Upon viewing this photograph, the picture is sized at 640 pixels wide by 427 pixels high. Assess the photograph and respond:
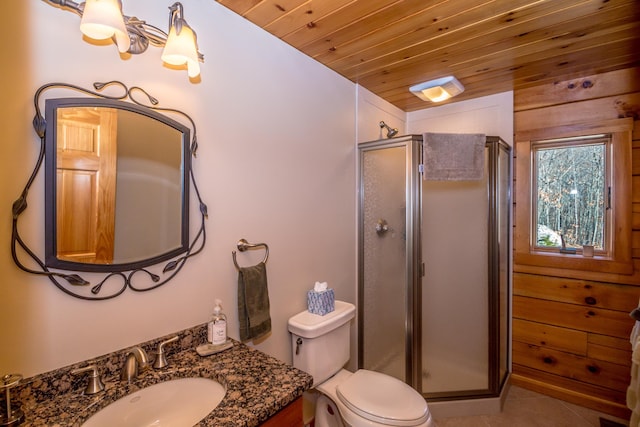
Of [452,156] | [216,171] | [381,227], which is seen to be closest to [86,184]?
[216,171]

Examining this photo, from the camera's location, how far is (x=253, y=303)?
1469mm

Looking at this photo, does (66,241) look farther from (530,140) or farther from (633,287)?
(633,287)

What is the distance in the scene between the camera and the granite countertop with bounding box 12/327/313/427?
87cm

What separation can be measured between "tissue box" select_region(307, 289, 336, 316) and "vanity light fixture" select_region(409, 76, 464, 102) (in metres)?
1.61

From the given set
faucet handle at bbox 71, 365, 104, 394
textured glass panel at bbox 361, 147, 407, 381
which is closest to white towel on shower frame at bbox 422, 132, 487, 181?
textured glass panel at bbox 361, 147, 407, 381

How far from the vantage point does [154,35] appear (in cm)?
117

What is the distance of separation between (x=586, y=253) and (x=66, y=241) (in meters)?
2.94

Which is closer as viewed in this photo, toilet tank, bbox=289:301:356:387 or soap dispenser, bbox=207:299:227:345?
soap dispenser, bbox=207:299:227:345

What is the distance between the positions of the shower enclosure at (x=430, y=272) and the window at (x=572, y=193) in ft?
1.23

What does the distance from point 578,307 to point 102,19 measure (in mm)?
3047

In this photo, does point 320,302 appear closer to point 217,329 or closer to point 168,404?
point 217,329

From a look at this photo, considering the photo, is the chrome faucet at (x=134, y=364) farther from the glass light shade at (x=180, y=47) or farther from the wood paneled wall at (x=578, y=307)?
the wood paneled wall at (x=578, y=307)

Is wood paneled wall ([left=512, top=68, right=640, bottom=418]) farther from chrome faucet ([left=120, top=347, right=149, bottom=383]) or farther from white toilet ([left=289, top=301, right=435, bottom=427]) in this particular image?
chrome faucet ([left=120, top=347, right=149, bottom=383])

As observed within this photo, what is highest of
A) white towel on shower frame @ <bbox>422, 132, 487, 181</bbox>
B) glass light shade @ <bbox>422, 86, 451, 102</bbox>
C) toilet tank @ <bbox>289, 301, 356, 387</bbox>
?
glass light shade @ <bbox>422, 86, 451, 102</bbox>
